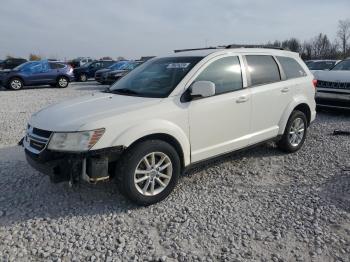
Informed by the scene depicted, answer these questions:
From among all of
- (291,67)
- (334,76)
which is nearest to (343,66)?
(334,76)

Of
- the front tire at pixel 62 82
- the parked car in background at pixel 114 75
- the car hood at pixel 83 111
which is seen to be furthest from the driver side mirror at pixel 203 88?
the front tire at pixel 62 82

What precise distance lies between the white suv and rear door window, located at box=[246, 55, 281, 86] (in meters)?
0.02

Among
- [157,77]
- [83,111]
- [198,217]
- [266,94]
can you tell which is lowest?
[198,217]

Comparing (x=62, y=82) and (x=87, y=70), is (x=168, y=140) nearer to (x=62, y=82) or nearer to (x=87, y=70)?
(x=62, y=82)

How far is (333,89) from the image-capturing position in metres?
8.76

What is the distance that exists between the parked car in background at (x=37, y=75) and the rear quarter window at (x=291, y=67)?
15652 millimetres

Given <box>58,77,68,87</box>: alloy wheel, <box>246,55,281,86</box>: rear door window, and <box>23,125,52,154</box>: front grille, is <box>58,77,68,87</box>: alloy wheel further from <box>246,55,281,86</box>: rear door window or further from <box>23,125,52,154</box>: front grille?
<box>23,125,52,154</box>: front grille

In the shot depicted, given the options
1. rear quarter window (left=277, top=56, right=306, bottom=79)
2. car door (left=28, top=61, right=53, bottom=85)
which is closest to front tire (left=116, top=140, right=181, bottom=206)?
rear quarter window (left=277, top=56, right=306, bottom=79)

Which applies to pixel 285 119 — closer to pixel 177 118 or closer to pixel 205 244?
pixel 177 118

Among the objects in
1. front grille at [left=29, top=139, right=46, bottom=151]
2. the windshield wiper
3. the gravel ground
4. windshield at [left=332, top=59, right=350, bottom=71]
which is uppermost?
windshield at [left=332, top=59, right=350, bottom=71]

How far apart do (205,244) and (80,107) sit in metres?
2.12

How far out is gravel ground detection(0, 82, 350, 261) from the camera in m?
3.06

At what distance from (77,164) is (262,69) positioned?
3.10 meters

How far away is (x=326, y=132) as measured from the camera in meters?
7.18
